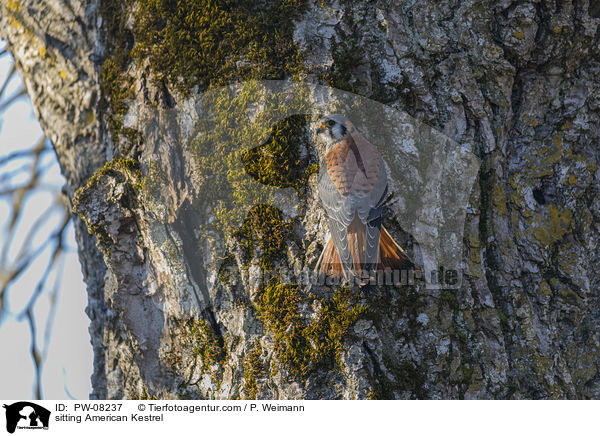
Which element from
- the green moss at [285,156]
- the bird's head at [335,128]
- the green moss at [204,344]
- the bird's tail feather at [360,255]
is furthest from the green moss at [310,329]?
the bird's head at [335,128]

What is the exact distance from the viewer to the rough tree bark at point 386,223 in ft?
5.73

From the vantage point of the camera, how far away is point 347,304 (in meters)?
1.72

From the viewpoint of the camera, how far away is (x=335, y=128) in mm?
1723

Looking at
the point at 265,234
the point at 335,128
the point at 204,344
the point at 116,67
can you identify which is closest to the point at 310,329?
the point at 265,234

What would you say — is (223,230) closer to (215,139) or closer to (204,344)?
(215,139)

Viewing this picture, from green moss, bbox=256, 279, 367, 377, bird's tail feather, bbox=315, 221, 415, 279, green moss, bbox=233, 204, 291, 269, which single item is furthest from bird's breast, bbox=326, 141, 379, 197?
green moss, bbox=256, 279, 367, 377

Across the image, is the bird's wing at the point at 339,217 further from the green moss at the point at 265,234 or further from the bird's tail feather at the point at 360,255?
the green moss at the point at 265,234

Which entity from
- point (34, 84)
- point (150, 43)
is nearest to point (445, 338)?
point (150, 43)

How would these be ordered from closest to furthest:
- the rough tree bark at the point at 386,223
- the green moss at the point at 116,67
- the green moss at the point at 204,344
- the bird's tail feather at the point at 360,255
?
the bird's tail feather at the point at 360,255 < the rough tree bark at the point at 386,223 < the green moss at the point at 204,344 < the green moss at the point at 116,67

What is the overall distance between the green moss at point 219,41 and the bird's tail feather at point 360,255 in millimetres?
728

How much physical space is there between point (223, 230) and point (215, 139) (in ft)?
1.31
